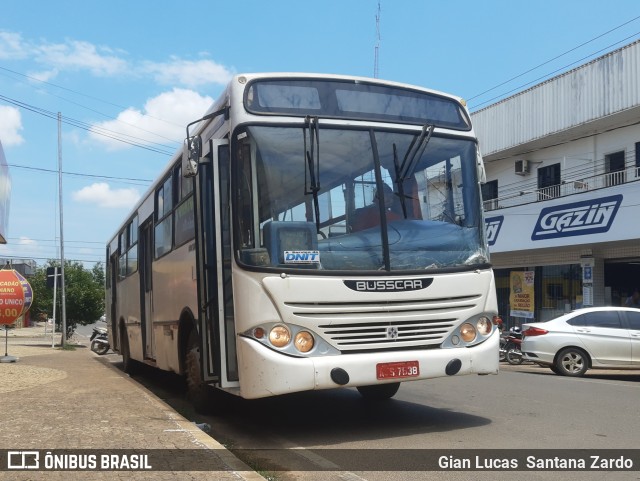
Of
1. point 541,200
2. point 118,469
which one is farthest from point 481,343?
point 541,200

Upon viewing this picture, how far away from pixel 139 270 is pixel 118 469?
7859 millimetres

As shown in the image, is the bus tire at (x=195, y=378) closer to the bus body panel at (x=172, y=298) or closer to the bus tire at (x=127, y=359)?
the bus body panel at (x=172, y=298)

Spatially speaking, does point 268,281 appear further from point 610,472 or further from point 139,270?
point 139,270

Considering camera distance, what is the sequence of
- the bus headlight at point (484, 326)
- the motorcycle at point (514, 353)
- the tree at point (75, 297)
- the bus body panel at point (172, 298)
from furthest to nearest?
the tree at point (75, 297) < the motorcycle at point (514, 353) < the bus body panel at point (172, 298) < the bus headlight at point (484, 326)

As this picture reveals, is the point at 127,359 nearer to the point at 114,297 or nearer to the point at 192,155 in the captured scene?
the point at 114,297

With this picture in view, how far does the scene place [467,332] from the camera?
23.6ft

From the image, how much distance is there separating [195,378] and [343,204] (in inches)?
123

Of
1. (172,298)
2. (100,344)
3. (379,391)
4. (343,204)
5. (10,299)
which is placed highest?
(343,204)

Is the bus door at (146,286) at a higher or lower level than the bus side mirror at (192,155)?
lower

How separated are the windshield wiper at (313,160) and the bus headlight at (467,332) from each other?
1.84 metres

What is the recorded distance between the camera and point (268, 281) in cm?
653

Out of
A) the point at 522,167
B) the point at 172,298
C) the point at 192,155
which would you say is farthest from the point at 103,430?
the point at 522,167

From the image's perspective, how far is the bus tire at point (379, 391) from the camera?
9.62m

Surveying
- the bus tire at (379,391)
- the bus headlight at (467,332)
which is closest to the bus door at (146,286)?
the bus tire at (379,391)
